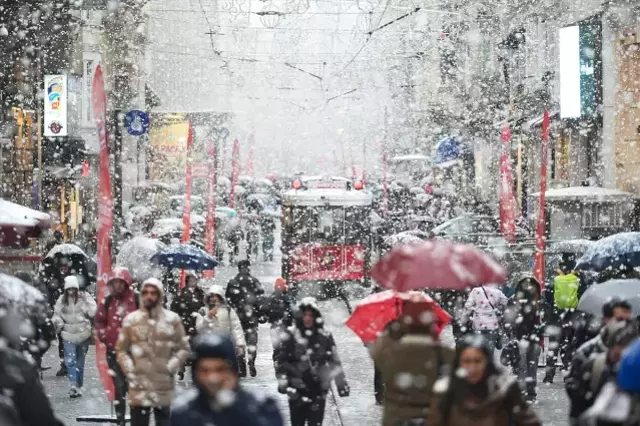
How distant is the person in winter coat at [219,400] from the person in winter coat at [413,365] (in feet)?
8.47

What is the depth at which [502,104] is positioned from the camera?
46.6 meters

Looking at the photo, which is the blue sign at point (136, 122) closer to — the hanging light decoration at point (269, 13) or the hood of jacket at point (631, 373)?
the hanging light decoration at point (269, 13)

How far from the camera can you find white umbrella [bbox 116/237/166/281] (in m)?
21.2

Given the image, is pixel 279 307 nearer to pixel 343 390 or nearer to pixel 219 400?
pixel 343 390

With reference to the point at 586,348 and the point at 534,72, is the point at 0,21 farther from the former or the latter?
the point at 586,348

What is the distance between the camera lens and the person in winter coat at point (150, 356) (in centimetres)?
994

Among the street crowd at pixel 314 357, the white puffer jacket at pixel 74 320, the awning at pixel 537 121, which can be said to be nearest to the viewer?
the street crowd at pixel 314 357

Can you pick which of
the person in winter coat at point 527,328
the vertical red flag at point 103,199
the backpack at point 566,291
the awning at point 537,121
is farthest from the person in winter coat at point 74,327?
the awning at point 537,121

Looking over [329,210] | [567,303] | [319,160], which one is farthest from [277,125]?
[567,303]

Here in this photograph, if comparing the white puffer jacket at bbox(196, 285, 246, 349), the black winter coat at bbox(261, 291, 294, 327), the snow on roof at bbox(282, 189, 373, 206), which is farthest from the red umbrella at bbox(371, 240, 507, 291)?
the snow on roof at bbox(282, 189, 373, 206)

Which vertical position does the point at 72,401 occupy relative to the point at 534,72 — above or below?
below

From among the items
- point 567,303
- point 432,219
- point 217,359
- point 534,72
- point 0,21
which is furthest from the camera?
point 534,72

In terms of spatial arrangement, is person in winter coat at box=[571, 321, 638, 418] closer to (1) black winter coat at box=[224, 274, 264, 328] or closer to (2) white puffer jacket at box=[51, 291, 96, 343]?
(2) white puffer jacket at box=[51, 291, 96, 343]

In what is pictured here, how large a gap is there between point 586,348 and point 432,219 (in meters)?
32.1
